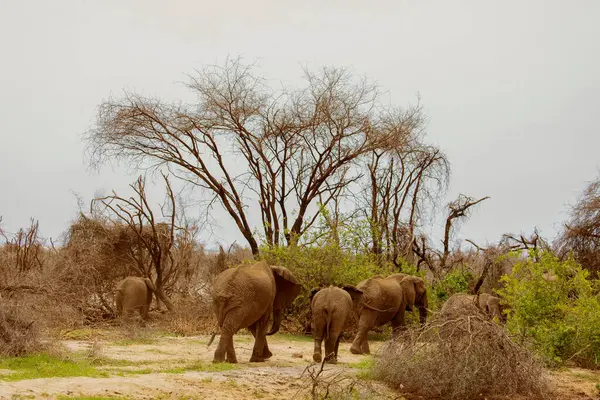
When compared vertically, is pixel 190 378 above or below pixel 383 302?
below

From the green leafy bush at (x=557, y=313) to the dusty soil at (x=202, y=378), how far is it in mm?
557

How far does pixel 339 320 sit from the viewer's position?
49.2ft

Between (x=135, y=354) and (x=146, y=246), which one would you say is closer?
(x=135, y=354)

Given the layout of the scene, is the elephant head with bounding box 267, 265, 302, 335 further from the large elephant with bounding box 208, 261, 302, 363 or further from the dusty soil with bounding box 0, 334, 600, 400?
the dusty soil with bounding box 0, 334, 600, 400

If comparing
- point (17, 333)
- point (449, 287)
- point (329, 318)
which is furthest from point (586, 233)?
point (17, 333)

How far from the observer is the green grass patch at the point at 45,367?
1102cm

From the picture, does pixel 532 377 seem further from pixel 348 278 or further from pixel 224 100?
pixel 224 100

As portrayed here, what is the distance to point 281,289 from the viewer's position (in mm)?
15617

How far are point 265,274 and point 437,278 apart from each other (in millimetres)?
11912

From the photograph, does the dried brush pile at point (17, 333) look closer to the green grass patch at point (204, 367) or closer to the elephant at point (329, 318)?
the green grass patch at point (204, 367)

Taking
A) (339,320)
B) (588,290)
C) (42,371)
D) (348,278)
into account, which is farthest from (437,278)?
(42,371)

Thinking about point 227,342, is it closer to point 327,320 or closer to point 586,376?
point 327,320

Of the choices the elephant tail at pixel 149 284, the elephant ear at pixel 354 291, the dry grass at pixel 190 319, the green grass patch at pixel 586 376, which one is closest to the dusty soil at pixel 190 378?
the elephant ear at pixel 354 291

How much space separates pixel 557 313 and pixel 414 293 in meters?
3.56
